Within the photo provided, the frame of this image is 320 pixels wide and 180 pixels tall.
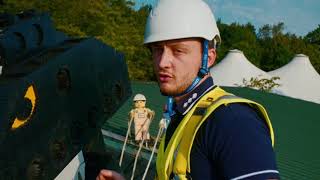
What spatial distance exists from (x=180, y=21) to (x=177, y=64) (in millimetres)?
250

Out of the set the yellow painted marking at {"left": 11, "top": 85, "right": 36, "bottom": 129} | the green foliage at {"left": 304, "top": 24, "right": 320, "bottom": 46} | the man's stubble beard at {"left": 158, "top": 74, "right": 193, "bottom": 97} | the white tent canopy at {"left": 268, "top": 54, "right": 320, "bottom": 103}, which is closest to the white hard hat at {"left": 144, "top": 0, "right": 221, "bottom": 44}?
the man's stubble beard at {"left": 158, "top": 74, "right": 193, "bottom": 97}

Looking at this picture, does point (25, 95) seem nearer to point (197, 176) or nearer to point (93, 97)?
point (93, 97)

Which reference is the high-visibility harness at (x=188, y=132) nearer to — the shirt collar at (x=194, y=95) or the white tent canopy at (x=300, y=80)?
the shirt collar at (x=194, y=95)

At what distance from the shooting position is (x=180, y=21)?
102 inches

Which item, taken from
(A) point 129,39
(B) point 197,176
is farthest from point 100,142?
(A) point 129,39

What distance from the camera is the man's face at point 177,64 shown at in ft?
8.04

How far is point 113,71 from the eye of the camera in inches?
147

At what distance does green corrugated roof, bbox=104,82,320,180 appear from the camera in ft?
35.0

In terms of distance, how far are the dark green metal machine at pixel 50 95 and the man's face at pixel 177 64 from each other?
79 centimetres

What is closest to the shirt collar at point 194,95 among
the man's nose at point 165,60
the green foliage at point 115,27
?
the man's nose at point 165,60

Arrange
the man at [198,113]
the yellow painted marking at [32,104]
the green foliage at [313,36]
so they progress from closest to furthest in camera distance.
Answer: the man at [198,113]
the yellow painted marking at [32,104]
the green foliage at [313,36]

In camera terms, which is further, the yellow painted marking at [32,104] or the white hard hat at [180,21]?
the yellow painted marking at [32,104]

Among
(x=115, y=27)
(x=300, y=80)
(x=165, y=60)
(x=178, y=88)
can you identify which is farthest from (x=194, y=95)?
(x=300, y=80)

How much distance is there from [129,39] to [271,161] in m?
26.9
